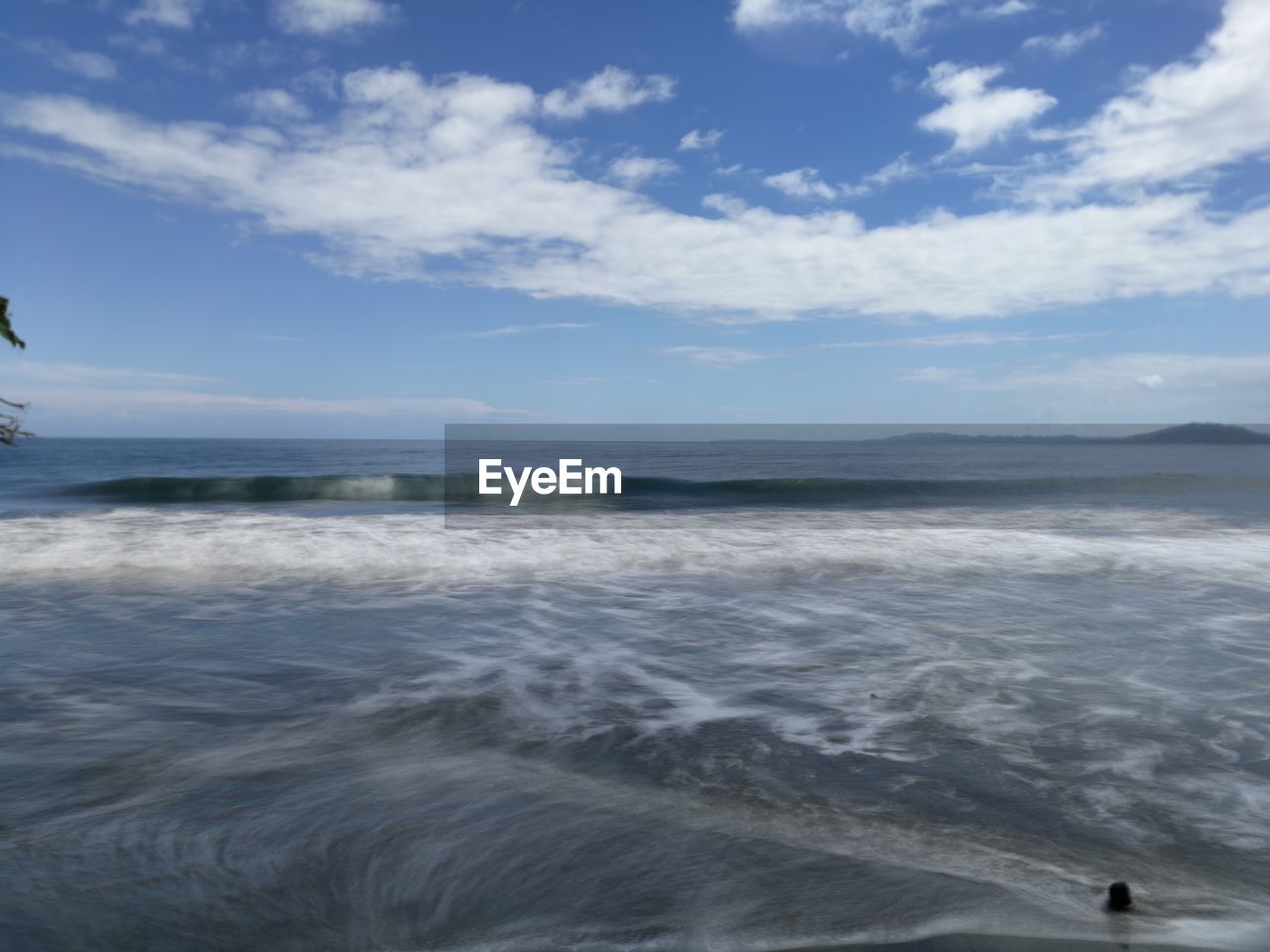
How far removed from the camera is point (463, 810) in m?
3.46

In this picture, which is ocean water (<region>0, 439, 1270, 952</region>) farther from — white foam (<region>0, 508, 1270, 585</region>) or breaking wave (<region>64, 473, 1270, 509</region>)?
breaking wave (<region>64, 473, 1270, 509</region>)

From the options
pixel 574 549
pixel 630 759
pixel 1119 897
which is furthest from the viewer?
pixel 574 549

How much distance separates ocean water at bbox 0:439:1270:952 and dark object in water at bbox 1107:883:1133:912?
64 millimetres

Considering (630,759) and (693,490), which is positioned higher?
(693,490)

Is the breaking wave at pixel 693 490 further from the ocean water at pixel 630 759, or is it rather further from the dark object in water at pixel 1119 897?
the dark object in water at pixel 1119 897

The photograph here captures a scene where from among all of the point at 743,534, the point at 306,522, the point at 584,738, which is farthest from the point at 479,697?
the point at 306,522

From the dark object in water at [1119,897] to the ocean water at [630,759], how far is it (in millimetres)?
64

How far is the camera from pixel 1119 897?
267 centimetres

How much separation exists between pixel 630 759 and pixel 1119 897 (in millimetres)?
2049

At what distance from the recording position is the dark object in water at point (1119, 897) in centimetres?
266

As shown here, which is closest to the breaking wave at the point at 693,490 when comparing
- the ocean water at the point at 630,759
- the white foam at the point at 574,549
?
the white foam at the point at 574,549

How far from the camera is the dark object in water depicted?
266 centimetres

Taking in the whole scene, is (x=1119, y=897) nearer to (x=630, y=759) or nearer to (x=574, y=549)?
(x=630, y=759)

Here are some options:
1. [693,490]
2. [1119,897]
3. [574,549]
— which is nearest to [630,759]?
[1119,897]
